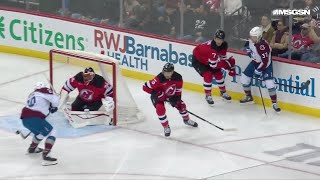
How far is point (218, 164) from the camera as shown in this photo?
11.1 meters

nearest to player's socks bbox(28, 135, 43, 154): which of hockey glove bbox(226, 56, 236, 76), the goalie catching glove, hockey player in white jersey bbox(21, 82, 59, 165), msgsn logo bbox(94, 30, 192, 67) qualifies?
hockey player in white jersey bbox(21, 82, 59, 165)

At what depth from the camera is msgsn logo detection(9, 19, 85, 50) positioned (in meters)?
17.0

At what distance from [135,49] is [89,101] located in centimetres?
314

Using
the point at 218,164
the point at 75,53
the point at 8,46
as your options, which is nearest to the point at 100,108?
the point at 75,53

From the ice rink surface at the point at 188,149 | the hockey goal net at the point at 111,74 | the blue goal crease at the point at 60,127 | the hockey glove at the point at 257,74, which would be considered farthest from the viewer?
the hockey glove at the point at 257,74

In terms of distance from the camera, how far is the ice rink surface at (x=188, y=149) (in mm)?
10742

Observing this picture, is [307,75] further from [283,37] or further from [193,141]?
[193,141]

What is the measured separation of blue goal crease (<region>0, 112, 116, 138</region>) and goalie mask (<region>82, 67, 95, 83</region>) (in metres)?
0.70

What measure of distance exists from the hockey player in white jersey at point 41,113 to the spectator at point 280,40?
4.31m

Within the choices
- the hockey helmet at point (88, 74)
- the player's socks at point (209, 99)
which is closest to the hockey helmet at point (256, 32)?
the player's socks at point (209, 99)

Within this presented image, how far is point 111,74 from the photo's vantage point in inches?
520

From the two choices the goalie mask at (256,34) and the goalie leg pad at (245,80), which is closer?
the goalie mask at (256,34)

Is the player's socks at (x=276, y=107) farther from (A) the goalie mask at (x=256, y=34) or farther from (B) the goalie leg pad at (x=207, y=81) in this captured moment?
(B) the goalie leg pad at (x=207, y=81)

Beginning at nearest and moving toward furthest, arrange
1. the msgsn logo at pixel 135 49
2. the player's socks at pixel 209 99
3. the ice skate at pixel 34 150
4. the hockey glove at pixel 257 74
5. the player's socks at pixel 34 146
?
the player's socks at pixel 34 146
the ice skate at pixel 34 150
the hockey glove at pixel 257 74
the player's socks at pixel 209 99
the msgsn logo at pixel 135 49
